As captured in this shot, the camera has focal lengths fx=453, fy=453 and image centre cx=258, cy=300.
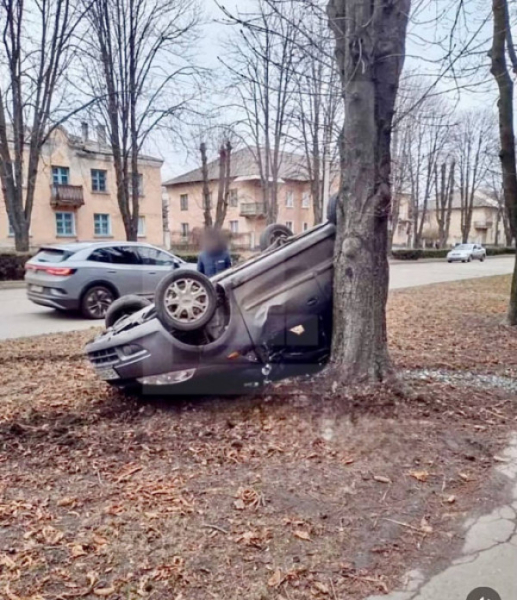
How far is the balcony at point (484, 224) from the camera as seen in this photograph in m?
71.0

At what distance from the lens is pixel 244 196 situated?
3594 cm

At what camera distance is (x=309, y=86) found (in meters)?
6.35

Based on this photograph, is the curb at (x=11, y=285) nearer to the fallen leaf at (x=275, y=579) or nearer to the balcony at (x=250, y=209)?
the fallen leaf at (x=275, y=579)

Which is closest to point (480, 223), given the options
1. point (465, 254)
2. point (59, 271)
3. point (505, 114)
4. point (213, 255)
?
point (465, 254)

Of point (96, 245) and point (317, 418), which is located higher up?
point (96, 245)

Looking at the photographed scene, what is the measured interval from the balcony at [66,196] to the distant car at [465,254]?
29.4 metres

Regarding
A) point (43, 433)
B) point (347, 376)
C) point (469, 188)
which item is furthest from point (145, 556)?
point (469, 188)

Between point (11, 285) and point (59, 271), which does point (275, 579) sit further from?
point (11, 285)

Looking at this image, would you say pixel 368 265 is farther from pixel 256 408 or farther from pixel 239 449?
pixel 239 449

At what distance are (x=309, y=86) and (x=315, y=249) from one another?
3.17 metres

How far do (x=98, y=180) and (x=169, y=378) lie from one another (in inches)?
1309

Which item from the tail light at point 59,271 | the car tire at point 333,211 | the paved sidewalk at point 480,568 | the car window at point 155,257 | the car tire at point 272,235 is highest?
the car tire at point 333,211

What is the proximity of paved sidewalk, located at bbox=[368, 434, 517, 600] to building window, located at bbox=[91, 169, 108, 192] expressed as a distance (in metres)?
34.9

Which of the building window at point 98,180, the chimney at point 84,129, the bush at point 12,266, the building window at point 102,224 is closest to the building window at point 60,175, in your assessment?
the building window at point 98,180
